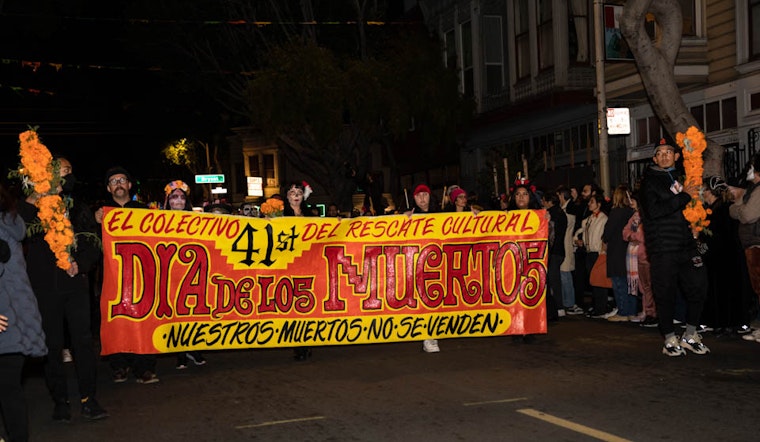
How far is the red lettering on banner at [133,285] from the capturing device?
9.37 meters

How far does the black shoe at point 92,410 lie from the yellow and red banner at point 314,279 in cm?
173

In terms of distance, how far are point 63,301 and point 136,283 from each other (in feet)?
6.43

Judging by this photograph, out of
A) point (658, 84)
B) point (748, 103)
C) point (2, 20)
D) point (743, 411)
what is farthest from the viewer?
point (2, 20)

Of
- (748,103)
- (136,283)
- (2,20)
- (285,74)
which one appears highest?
(2,20)

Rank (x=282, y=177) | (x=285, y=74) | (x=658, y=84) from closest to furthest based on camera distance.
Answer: (x=658, y=84) < (x=285, y=74) < (x=282, y=177)

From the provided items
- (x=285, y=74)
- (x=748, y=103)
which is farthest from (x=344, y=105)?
(x=748, y=103)

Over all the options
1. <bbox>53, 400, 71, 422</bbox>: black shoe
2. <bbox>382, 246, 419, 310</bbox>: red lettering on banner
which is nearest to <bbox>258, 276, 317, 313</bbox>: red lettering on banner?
<bbox>382, 246, 419, 310</bbox>: red lettering on banner

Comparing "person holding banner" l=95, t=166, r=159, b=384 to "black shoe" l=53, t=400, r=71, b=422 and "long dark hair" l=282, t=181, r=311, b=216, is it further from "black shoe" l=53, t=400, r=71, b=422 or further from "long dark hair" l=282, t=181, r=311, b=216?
"long dark hair" l=282, t=181, r=311, b=216

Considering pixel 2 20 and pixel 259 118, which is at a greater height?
pixel 2 20

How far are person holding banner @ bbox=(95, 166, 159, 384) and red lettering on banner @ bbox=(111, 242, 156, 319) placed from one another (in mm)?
380

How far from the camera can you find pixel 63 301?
24.6ft

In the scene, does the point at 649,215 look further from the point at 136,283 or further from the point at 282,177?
the point at 282,177

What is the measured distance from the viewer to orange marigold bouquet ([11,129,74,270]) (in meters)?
7.21

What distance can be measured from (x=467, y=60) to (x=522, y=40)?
11.3 ft
